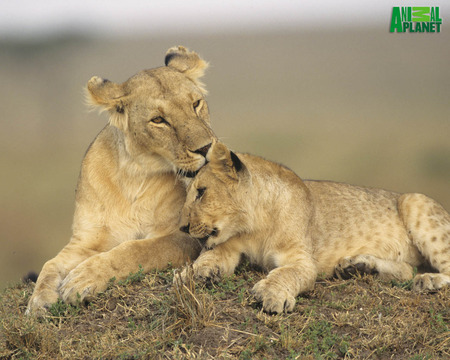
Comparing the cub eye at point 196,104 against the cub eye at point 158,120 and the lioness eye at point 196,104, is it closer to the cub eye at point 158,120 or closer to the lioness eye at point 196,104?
the lioness eye at point 196,104

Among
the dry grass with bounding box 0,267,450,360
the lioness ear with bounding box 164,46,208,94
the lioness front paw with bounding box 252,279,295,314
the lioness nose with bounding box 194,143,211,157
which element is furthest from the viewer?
the lioness ear with bounding box 164,46,208,94

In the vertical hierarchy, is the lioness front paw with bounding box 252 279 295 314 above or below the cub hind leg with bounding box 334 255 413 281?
above

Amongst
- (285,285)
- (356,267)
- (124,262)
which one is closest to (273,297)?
(285,285)

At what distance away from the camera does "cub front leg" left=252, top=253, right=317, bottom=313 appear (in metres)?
4.38

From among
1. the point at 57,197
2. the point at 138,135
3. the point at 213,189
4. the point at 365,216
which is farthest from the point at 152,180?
the point at 57,197

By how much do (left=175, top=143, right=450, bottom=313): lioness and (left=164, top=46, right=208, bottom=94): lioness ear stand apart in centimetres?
115

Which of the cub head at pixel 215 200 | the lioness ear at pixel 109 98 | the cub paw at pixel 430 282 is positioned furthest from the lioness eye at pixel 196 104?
the cub paw at pixel 430 282

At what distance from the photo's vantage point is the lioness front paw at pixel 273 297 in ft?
14.3

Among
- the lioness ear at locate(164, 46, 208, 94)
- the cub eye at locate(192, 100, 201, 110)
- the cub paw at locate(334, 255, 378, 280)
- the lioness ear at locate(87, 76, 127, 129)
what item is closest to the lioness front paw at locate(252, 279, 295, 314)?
the cub paw at locate(334, 255, 378, 280)

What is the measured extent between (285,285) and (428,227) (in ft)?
6.06

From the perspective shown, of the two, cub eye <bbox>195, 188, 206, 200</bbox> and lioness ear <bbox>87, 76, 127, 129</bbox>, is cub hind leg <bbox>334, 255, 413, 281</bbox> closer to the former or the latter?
cub eye <bbox>195, 188, 206, 200</bbox>

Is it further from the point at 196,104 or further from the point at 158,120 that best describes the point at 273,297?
the point at 196,104

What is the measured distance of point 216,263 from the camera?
5.01m

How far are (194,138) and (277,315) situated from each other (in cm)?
159
